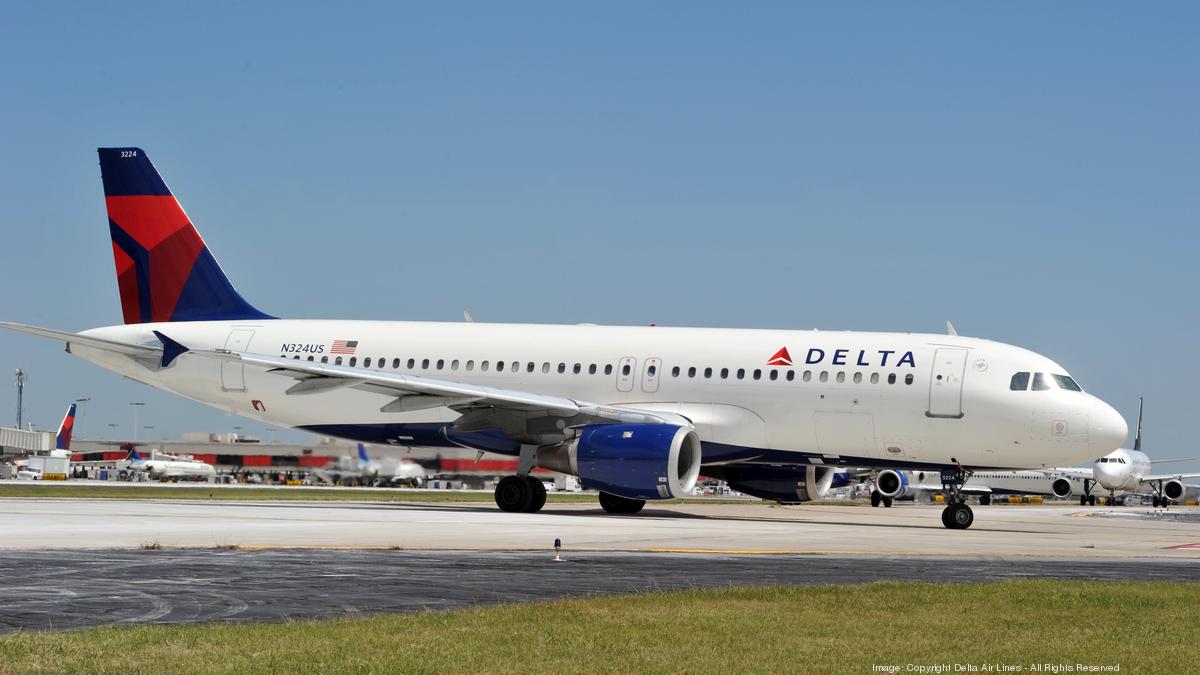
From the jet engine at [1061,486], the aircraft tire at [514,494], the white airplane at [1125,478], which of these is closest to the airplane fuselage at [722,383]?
the aircraft tire at [514,494]

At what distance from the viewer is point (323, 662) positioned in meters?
9.30

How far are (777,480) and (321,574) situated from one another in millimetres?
18390

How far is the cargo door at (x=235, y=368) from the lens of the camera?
3372 centimetres

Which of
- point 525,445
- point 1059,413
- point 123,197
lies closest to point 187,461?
point 123,197

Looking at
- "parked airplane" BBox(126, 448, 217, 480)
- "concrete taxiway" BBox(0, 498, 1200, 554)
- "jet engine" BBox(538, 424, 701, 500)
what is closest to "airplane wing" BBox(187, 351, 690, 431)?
"jet engine" BBox(538, 424, 701, 500)

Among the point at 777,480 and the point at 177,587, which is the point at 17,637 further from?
the point at 777,480

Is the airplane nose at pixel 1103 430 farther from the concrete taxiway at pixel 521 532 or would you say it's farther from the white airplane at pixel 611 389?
the concrete taxiway at pixel 521 532

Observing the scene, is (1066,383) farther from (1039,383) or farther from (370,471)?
(370,471)

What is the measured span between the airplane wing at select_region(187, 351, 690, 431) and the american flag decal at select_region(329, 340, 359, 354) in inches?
127

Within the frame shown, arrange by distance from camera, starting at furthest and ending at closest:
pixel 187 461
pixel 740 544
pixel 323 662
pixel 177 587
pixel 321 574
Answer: pixel 187 461, pixel 740 544, pixel 321 574, pixel 177 587, pixel 323 662

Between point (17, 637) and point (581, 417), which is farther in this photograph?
point (581, 417)

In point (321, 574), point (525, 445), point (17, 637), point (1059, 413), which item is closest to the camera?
point (17, 637)

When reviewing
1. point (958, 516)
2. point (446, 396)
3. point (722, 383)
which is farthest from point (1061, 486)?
point (446, 396)

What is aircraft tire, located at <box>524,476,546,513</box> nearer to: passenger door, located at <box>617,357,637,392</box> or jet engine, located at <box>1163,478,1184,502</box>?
passenger door, located at <box>617,357,637,392</box>
